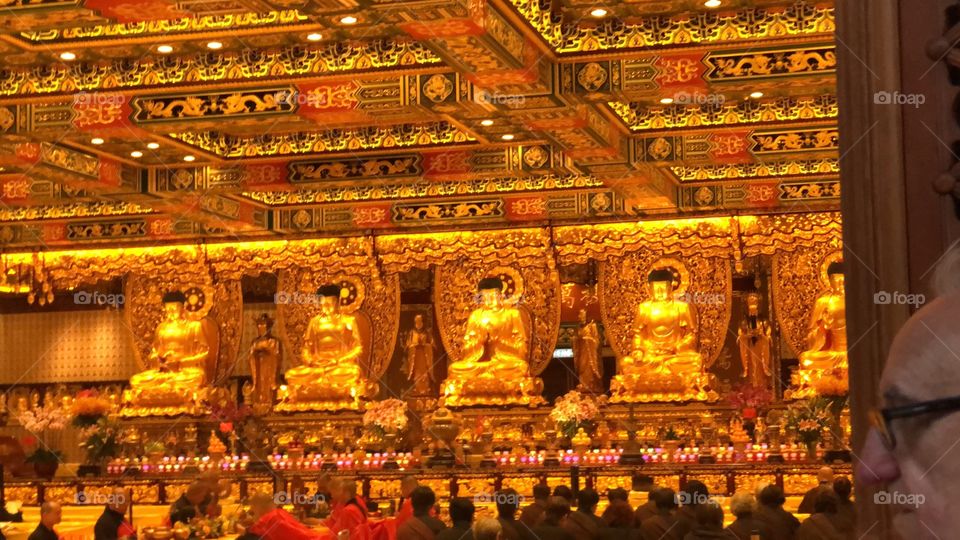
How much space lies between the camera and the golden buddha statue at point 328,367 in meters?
15.6

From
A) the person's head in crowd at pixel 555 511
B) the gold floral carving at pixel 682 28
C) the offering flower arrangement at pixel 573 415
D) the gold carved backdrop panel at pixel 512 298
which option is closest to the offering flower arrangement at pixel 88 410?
the offering flower arrangement at pixel 573 415

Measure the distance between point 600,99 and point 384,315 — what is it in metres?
7.26

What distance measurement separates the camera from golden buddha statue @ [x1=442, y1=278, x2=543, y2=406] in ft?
49.7

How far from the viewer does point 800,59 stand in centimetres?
930

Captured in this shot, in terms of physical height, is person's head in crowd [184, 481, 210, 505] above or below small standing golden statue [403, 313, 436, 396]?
below

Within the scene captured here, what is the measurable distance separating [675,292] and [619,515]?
876cm

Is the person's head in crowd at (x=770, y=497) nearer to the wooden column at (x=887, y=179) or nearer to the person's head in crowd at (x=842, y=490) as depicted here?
the person's head in crowd at (x=842, y=490)

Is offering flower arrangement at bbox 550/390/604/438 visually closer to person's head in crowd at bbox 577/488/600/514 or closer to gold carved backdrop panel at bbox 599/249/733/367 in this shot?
gold carved backdrop panel at bbox 599/249/733/367

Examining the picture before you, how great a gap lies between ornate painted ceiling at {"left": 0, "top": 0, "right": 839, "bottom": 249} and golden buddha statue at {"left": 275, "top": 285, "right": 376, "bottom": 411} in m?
1.87

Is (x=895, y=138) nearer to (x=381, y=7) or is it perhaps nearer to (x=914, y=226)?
(x=914, y=226)

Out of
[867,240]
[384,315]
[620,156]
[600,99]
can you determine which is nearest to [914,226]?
[867,240]

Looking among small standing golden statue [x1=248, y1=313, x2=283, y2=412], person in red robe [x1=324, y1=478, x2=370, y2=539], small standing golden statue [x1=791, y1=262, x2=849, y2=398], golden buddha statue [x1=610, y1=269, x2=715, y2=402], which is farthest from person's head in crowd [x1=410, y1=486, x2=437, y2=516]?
small standing golden statue [x1=248, y1=313, x2=283, y2=412]

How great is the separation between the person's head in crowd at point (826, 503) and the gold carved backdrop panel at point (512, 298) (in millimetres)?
9451

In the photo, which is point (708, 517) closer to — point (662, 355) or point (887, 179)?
point (887, 179)
